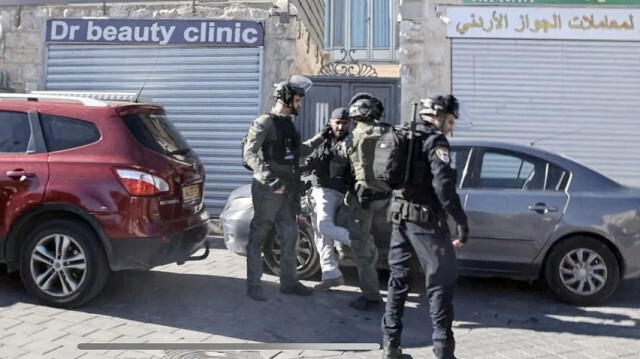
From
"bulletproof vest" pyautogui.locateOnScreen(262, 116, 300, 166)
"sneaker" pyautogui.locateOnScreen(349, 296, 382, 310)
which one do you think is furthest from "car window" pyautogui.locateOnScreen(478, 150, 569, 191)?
"bulletproof vest" pyautogui.locateOnScreen(262, 116, 300, 166)

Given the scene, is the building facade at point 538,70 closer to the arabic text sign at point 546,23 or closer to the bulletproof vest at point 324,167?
the arabic text sign at point 546,23

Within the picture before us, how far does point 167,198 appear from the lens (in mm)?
5523

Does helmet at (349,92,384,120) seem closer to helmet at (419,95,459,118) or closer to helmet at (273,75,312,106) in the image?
helmet at (273,75,312,106)

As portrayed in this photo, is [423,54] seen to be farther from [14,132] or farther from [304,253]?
[14,132]

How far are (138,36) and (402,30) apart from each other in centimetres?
424

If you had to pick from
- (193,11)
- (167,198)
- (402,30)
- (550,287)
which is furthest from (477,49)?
(167,198)

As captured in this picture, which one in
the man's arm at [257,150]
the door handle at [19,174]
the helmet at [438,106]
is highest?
the helmet at [438,106]

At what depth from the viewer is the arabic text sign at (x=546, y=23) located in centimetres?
1009

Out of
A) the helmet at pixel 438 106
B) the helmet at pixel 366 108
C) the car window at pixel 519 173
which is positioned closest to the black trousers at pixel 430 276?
the helmet at pixel 438 106

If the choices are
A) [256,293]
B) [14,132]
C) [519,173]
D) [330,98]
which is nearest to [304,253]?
[256,293]

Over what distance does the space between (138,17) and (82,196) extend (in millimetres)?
6205

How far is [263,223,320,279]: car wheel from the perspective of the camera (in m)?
6.46

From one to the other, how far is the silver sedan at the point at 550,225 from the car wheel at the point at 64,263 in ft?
8.22

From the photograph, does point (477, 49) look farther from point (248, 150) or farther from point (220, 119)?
point (248, 150)
